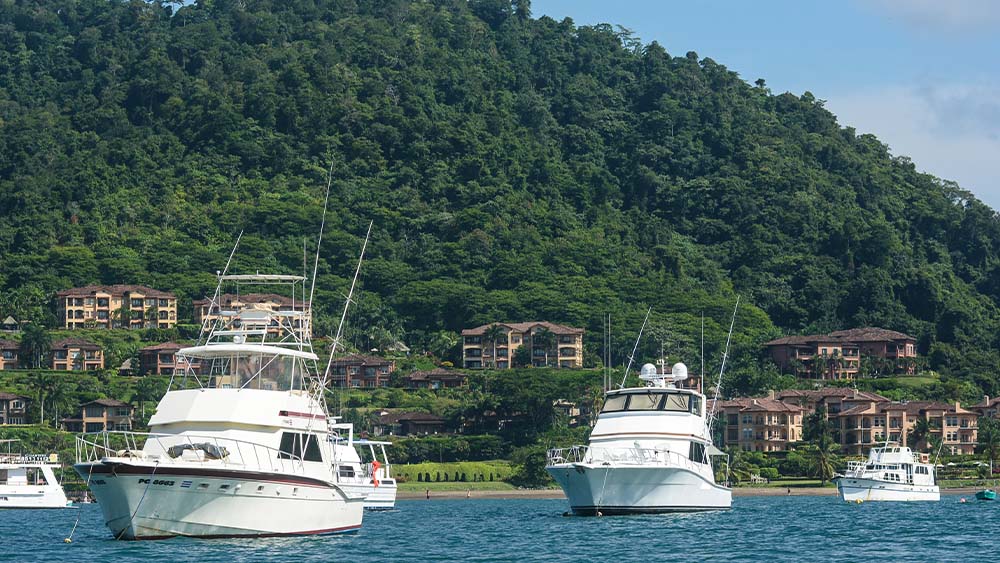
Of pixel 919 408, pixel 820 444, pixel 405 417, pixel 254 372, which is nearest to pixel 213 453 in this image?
pixel 254 372

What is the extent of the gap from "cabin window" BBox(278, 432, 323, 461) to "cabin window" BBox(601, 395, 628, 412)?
84.5 ft

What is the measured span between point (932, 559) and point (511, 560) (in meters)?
13.7

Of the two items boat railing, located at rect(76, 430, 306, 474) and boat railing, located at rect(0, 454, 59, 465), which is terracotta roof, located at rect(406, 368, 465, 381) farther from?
boat railing, located at rect(76, 430, 306, 474)

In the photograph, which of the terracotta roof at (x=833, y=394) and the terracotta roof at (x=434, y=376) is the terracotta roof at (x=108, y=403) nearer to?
the terracotta roof at (x=434, y=376)

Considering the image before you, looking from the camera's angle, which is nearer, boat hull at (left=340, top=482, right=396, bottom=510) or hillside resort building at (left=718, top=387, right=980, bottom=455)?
boat hull at (left=340, top=482, right=396, bottom=510)

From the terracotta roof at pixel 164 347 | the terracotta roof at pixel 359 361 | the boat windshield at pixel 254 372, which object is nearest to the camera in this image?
the boat windshield at pixel 254 372

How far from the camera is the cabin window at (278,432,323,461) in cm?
5416

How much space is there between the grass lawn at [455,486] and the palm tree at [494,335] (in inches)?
2085

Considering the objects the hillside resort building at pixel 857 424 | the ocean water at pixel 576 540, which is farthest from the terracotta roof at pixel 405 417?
the ocean water at pixel 576 540

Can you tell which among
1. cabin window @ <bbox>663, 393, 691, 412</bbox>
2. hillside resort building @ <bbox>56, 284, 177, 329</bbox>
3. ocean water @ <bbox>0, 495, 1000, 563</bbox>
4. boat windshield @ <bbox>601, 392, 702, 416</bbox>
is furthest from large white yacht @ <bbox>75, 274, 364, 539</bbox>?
hillside resort building @ <bbox>56, 284, 177, 329</bbox>

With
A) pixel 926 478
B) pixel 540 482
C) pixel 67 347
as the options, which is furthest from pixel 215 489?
pixel 67 347

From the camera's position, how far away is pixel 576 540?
60.8m

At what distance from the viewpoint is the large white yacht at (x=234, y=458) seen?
50688 mm

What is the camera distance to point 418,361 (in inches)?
7313
